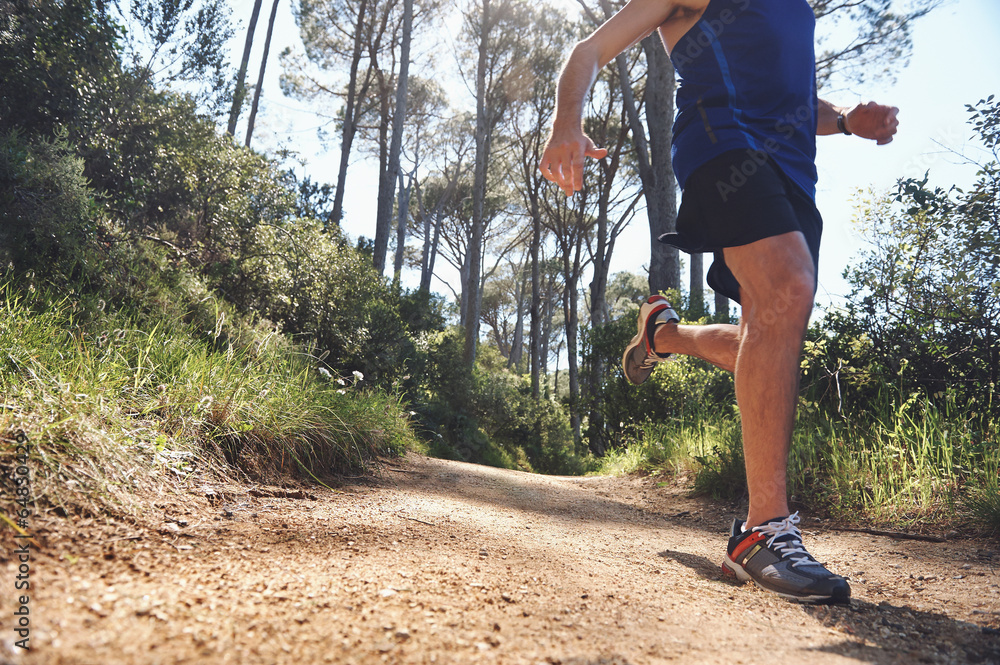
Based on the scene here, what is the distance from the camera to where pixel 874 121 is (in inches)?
79.7

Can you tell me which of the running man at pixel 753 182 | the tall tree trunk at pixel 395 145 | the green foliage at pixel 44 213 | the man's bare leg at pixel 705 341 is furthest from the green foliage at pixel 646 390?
the tall tree trunk at pixel 395 145

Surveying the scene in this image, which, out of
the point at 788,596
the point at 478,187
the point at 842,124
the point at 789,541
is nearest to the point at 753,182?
the point at 842,124

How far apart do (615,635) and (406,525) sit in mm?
871

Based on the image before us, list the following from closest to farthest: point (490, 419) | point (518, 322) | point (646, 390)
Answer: point (646, 390)
point (490, 419)
point (518, 322)

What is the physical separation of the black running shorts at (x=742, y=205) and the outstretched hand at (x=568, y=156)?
36 cm

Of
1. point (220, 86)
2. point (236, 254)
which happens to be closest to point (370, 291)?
point (236, 254)

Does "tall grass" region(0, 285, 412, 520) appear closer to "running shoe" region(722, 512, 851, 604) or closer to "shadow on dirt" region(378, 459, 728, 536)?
"shadow on dirt" region(378, 459, 728, 536)

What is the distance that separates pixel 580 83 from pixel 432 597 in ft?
4.70

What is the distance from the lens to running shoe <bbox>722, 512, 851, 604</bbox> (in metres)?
1.29

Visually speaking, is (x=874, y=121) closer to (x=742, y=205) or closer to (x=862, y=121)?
(x=862, y=121)

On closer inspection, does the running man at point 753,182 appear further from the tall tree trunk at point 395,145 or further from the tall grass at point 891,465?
the tall tree trunk at point 395,145

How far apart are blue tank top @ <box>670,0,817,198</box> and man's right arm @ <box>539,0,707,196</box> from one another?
17 centimetres

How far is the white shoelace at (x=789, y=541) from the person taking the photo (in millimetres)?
1371

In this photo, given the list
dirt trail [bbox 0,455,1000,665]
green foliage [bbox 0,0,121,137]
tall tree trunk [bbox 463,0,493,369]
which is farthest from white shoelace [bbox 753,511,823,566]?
tall tree trunk [bbox 463,0,493,369]
